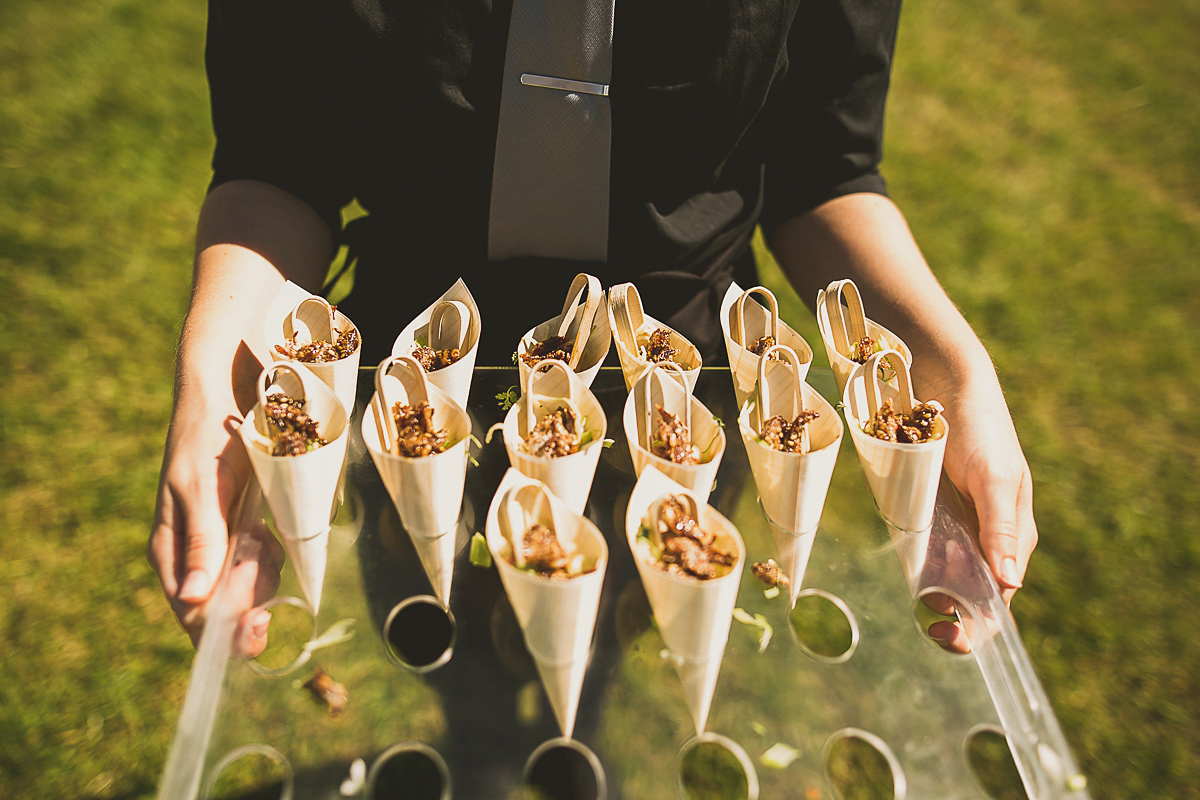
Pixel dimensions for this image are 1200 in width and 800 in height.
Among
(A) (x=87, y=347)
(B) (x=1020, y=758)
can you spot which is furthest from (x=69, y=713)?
(B) (x=1020, y=758)

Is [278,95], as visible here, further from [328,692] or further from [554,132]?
[328,692]

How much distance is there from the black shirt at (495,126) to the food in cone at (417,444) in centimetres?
25

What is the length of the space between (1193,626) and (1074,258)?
158 centimetres

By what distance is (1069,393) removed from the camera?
2.38 metres

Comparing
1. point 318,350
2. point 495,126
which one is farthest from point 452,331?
point 495,126

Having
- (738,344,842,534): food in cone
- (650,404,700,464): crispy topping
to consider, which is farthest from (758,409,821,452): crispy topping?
(650,404,700,464): crispy topping

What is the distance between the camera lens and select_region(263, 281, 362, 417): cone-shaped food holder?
0.93m

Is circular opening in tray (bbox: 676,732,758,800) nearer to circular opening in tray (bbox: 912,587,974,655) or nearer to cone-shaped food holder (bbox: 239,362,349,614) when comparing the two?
circular opening in tray (bbox: 912,587,974,655)

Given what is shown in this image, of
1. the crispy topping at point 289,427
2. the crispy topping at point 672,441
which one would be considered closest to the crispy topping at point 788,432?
the crispy topping at point 672,441

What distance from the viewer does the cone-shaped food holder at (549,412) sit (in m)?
0.83

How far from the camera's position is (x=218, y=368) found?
916mm

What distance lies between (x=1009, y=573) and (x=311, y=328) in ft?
3.12

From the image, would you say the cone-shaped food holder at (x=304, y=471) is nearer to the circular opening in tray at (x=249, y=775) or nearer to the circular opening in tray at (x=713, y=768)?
the circular opening in tray at (x=249, y=775)

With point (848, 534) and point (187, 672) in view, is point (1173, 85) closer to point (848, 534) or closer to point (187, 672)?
point (848, 534)
